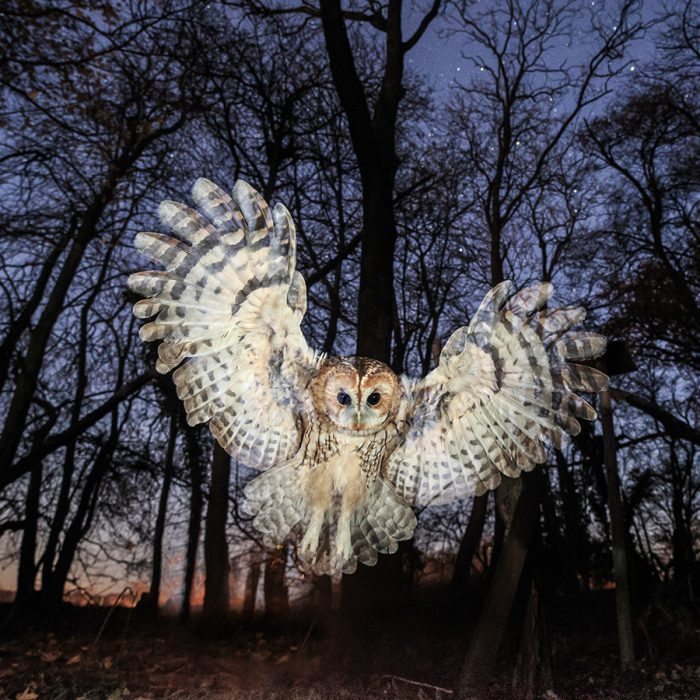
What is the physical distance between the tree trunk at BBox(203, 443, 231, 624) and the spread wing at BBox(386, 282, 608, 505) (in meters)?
3.15

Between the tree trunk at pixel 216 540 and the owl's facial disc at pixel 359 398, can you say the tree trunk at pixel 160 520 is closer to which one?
the tree trunk at pixel 216 540

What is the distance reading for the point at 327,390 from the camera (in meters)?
2.30

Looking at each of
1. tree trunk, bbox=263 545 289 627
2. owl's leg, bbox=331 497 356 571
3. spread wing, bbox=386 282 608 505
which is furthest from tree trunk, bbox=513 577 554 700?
tree trunk, bbox=263 545 289 627

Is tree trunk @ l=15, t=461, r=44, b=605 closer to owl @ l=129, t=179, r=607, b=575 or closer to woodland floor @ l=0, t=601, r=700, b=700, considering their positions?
woodland floor @ l=0, t=601, r=700, b=700

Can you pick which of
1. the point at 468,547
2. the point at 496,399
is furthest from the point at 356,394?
the point at 468,547

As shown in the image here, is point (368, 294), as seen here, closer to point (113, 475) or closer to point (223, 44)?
point (223, 44)

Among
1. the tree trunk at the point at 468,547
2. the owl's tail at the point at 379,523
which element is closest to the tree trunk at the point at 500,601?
the owl's tail at the point at 379,523

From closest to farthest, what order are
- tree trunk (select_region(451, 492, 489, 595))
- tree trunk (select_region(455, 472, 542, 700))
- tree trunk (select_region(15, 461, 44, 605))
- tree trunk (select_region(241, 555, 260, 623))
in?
Answer: 1. tree trunk (select_region(455, 472, 542, 700))
2. tree trunk (select_region(15, 461, 44, 605))
3. tree trunk (select_region(241, 555, 260, 623))
4. tree trunk (select_region(451, 492, 489, 595))

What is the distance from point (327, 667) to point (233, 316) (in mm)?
2247

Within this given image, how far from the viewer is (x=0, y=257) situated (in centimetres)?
502

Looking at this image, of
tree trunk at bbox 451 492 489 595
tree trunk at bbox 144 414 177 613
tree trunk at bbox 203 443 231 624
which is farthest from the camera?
tree trunk at bbox 144 414 177 613

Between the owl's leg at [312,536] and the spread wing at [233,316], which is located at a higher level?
the spread wing at [233,316]

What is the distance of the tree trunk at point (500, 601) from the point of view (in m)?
3.14

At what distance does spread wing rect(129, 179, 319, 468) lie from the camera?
216 centimetres
